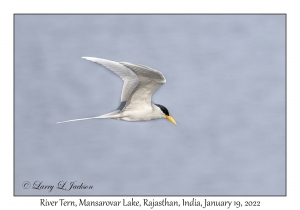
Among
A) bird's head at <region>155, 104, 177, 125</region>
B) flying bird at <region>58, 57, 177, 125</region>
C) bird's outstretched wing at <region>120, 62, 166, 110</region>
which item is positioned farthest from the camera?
bird's head at <region>155, 104, 177, 125</region>

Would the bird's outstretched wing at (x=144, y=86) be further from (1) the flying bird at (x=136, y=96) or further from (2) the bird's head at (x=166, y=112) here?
A: (2) the bird's head at (x=166, y=112)

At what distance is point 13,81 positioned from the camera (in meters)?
8.75

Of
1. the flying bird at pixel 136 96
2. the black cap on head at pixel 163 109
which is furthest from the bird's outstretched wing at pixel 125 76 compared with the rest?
the black cap on head at pixel 163 109

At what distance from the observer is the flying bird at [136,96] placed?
25.5 ft

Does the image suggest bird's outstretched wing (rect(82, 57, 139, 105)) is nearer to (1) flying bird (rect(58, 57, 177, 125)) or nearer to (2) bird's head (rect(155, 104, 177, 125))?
(1) flying bird (rect(58, 57, 177, 125))

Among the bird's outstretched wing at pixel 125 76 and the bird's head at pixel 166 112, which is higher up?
the bird's outstretched wing at pixel 125 76

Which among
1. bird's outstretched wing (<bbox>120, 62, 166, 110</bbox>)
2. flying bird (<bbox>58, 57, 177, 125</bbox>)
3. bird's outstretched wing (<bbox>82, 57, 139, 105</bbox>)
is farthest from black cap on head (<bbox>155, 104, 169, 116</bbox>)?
bird's outstretched wing (<bbox>82, 57, 139, 105</bbox>)

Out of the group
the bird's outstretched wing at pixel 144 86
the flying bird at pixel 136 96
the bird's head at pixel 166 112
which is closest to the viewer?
the bird's outstretched wing at pixel 144 86

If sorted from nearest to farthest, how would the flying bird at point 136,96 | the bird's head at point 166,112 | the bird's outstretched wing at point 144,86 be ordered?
the bird's outstretched wing at point 144,86 < the flying bird at point 136,96 < the bird's head at point 166,112

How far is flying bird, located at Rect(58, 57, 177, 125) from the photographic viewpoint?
25.5ft
